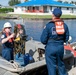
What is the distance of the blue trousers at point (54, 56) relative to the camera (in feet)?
15.9

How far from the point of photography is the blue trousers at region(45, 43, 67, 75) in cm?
486

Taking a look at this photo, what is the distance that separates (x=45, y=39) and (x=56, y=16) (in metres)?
0.45

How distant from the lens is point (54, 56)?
491cm

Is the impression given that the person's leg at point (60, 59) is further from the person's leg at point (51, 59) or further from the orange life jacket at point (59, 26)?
the orange life jacket at point (59, 26)

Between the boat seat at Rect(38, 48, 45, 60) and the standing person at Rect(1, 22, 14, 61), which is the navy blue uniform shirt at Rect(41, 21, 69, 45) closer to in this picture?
the standing person at Rect(1, 22, 14, 61)

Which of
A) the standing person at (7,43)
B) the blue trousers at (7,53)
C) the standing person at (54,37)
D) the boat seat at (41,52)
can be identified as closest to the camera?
the standing person at (54,37)

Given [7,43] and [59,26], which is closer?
[59,26]

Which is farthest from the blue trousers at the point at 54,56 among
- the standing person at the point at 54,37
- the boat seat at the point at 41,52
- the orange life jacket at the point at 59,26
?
the boat seat at the point at 41,52

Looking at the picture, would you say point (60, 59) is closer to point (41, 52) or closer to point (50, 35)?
point (50, 35)

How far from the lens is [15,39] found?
5.71 meters

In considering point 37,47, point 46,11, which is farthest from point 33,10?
point 37,47

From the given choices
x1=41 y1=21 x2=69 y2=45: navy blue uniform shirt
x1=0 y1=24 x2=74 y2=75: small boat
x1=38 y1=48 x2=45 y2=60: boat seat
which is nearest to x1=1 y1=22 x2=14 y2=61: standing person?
x1=0 y1=24 x2=74 y2=75: small boat

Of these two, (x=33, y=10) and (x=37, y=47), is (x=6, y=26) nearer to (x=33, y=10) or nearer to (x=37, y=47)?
(x=37, y=47)

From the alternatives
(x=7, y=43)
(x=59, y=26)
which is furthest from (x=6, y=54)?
(x=59, y=26)
